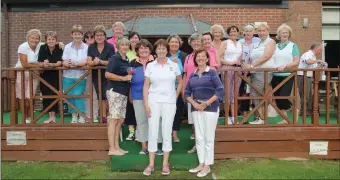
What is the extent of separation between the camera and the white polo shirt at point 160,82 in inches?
211

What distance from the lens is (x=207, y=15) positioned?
409 inches

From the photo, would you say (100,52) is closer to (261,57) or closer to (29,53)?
(29,53)

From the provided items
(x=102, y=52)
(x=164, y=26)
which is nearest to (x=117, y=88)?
(x=102, y=52)

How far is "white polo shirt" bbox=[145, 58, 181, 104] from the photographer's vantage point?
5.35m

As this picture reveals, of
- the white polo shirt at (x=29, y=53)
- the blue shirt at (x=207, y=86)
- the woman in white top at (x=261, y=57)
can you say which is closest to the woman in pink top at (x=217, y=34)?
the woman in white top at (x=261, y=57)

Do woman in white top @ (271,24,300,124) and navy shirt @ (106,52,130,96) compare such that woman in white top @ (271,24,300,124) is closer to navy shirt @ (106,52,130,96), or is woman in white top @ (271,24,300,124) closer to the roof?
navy shirt @ (106,52,130,96)

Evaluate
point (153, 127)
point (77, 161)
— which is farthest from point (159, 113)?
point (77, 161)

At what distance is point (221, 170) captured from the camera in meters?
5.81

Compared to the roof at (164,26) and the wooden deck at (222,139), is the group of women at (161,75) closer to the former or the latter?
the wooden deck at (222,139)

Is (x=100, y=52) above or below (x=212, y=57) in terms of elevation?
above

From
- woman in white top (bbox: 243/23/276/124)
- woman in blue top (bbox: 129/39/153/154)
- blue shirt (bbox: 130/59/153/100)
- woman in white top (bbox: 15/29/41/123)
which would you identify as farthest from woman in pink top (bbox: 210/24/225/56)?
woman in white top (bbox: 15/29/41/123)

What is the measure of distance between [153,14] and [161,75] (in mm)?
5355

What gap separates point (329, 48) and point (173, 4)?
14.5 feet

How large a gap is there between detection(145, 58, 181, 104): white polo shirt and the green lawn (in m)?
1.08
